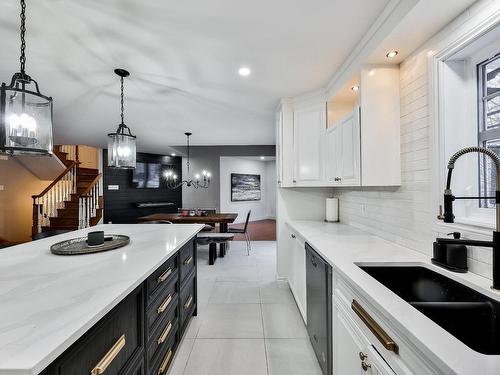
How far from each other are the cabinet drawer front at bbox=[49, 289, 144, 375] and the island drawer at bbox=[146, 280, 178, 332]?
12 centimetres

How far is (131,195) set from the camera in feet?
24.0

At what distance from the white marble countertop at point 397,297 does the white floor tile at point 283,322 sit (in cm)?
89

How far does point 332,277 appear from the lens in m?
1.40

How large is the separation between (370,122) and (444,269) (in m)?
1.09

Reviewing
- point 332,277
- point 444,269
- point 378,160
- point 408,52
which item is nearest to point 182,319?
point 332,277

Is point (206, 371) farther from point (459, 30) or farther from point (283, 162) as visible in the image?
point (459, 30)

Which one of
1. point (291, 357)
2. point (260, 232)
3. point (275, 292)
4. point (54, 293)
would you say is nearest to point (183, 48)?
point (54, 293)

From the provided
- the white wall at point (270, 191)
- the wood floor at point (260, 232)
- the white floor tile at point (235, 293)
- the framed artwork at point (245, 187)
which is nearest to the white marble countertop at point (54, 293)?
the white floor tile at point (235, 293)

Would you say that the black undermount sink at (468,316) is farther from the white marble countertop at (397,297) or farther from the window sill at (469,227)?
the window sill at (469,227)

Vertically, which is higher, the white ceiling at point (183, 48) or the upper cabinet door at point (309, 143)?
the white ceiling at point (183, 48)

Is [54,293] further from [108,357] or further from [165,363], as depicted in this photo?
[165,363]

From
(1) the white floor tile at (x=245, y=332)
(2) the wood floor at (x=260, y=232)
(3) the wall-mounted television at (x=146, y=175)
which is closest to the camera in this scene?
(1) the white floor tile at (x=245, y=332)

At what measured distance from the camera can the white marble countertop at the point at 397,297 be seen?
23.1 inches

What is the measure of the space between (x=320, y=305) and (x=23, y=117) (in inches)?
80.9
